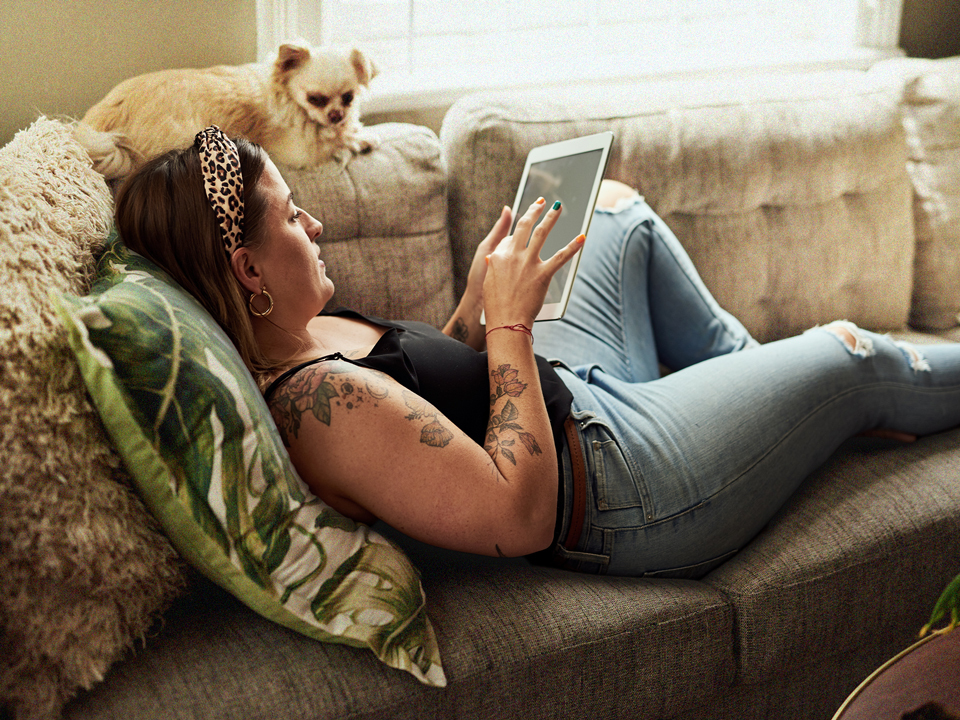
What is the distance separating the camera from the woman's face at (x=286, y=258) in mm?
1001


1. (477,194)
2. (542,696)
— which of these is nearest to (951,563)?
(542,696)

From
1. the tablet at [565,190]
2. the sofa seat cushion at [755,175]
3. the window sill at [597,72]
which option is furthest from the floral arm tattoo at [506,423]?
the window sill at [597,72]

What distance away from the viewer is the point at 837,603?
1043 mm

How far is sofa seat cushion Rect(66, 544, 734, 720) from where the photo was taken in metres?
0.77

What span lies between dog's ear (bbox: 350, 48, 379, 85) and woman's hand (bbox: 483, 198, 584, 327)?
0.52m

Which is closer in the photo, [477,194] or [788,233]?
[477,194]

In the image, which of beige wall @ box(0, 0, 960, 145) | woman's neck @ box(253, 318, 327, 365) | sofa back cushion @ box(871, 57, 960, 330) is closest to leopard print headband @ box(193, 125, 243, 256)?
woman's neck @ box(253, 318, 327, 365)

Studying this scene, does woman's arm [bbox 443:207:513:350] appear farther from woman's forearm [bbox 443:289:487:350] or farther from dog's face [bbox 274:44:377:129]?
dog's face [bbox 274:44:377:129]

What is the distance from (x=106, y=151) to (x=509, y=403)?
2.70 ft

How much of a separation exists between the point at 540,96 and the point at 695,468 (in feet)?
3.12

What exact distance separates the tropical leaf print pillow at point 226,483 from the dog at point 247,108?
0.52 metres

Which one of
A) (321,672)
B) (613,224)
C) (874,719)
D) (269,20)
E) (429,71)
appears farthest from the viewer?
(429,71)

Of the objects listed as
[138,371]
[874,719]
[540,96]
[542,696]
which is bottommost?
[542,696]

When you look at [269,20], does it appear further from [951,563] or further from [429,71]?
[951,563]
